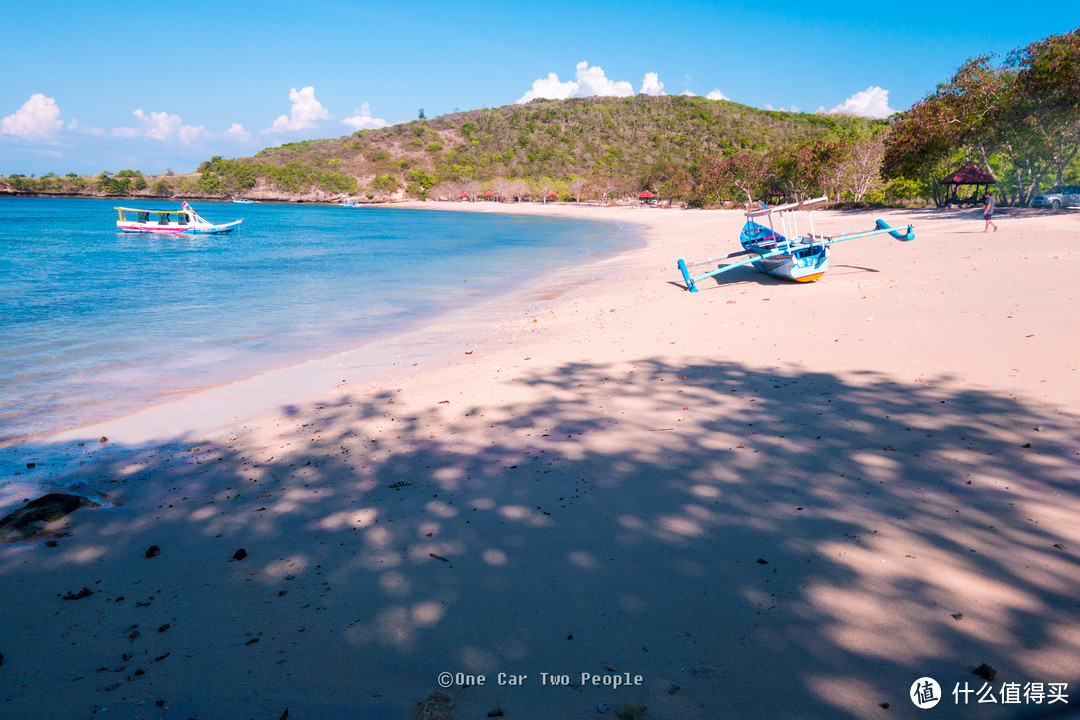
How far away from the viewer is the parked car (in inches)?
1124

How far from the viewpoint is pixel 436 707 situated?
2.52 metres

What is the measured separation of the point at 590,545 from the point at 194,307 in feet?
57.6

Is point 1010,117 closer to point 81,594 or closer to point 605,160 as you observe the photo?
point 81,594

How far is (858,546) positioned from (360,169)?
17366 centimetres

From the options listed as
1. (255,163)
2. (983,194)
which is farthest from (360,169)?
(983,194)

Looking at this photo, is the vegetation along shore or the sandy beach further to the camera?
the vegetation along shore

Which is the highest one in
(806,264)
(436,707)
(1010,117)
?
(1010,117)

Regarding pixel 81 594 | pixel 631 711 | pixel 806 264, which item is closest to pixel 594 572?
pixel 631 711

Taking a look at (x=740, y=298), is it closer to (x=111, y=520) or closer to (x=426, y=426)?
(x=426, y=426)

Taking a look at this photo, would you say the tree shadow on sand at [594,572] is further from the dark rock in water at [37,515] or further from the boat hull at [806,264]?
the boat hull at [806,264]

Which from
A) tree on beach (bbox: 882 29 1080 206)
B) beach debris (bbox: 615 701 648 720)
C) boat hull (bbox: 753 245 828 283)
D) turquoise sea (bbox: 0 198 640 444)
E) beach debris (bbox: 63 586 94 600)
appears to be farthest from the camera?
tree on beach (bbox: 882 29 1080 206)

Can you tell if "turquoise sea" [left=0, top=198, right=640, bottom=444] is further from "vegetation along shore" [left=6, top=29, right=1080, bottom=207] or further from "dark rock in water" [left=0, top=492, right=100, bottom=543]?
"vegetation along shore" [left=6, top=29, right=1080, bottom=207]

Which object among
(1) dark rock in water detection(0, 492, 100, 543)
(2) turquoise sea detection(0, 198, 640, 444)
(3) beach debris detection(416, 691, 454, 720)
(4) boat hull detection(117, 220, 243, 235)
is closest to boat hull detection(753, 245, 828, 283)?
(2) turquoise sea detection(0, 198, 640, 444)

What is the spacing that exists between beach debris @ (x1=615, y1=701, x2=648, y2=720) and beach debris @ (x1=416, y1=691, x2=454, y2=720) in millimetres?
754
